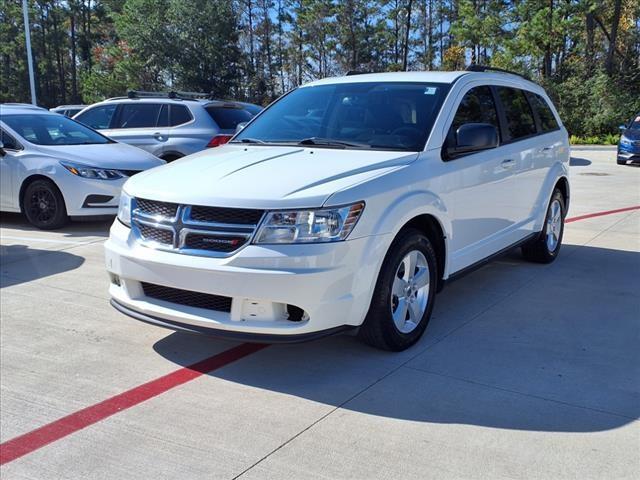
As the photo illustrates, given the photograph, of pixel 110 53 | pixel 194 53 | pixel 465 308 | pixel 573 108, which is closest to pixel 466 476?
pixel 465 308

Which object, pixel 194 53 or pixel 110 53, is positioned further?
pixel 110 53

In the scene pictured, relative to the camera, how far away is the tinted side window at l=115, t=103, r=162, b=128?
11156 mm

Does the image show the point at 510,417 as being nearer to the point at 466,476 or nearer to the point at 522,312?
the point at 466,476

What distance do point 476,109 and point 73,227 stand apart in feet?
19.2

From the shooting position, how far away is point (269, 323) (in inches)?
144

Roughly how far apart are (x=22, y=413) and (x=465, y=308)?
3.27 metres

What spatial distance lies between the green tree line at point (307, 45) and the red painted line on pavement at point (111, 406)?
27.1 meters

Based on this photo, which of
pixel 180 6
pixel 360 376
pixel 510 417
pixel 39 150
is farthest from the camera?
pixel 180 6

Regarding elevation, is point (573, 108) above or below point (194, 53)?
below

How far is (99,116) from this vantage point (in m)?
11.9

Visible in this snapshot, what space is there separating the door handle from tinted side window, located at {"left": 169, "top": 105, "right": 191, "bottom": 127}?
6.58 m

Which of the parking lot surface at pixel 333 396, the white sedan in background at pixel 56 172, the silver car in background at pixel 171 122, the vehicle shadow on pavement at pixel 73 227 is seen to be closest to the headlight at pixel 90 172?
the white sedan in background at pixel 56 172

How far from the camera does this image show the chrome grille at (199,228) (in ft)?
12.0

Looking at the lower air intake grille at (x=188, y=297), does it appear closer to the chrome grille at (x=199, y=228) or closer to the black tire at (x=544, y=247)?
the chrome grille at (x=199, y=228)
